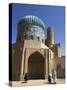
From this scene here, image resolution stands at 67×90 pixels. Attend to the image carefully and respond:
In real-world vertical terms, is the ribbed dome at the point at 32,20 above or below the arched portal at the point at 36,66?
above

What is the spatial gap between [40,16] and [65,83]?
606 mm

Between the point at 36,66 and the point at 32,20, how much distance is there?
375 millimetres

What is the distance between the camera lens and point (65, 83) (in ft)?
8.12

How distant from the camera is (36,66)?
7.79 feet

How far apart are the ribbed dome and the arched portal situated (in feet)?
0.80

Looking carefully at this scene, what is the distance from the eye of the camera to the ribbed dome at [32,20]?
2.34m

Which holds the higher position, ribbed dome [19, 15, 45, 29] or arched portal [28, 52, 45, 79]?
ribbed dome [19, 15, 45, 29]

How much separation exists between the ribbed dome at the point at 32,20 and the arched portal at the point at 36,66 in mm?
244

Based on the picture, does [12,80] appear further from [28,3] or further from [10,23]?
[28,3]

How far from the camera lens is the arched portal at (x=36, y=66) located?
2.35 metres

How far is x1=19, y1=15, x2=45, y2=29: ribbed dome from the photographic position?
7.67ft

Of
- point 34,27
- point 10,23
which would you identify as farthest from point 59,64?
point 10,23

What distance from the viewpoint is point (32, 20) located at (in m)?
2.36

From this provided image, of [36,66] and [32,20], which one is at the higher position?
[32,20]
